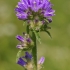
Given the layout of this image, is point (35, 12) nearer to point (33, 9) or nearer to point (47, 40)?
point (33, 9)

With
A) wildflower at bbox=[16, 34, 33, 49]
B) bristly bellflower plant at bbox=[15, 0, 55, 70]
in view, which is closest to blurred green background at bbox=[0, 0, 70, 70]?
wildflower at bbox=[16, 34, 33, 49]

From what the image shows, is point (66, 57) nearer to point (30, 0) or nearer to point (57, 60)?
point (57, 60)

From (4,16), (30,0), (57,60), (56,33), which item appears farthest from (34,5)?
(4,16)

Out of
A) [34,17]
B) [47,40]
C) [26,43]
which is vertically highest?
[34,17]

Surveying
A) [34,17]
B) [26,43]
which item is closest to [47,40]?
[26,43]

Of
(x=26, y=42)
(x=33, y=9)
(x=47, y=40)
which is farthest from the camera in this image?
(x=47, y=40)

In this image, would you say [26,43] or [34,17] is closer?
[34,17]

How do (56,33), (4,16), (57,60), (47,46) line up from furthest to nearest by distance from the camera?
(4,16) < (56,33) < (47,46) < (57,60)
